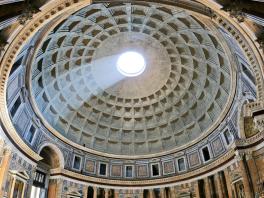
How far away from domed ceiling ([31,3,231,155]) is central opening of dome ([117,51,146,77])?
554mm

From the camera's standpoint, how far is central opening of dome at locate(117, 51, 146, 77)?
30250 millimetres

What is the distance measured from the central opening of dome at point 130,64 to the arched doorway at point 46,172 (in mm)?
11003

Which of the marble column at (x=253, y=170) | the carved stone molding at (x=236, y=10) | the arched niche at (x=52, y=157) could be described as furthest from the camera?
the arched niche at (x=52, y=157)

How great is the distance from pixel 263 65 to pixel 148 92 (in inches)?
720

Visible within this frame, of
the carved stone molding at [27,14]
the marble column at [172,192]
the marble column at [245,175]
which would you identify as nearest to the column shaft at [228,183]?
the marble column at [245,175]

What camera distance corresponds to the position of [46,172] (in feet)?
84.5

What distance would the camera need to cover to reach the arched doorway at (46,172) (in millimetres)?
24203

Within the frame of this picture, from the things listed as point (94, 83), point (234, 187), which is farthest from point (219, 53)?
point (94, 83)

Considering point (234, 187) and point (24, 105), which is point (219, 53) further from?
point (24, 105)

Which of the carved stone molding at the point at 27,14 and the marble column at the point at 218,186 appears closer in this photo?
the carved stone molding at the point at 27,14

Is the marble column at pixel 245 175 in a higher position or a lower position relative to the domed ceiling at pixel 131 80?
lower

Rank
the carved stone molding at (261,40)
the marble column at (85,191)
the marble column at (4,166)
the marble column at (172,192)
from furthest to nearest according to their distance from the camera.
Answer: the marble column at (172,192), the marble column at (85,191), the marble column at (4,166), the carved stone molding at (261,40)

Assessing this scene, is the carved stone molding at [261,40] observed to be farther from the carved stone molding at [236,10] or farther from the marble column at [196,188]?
the marble column at [196,188]

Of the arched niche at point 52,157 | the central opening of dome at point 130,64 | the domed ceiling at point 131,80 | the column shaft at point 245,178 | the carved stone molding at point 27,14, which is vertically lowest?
the column shaft at point 245,178
